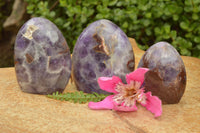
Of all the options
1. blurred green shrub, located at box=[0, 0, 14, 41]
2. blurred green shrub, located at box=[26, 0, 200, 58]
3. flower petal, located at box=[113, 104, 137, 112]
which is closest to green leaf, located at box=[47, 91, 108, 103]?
flower petal, located at box=[113, 104, 137, 112]

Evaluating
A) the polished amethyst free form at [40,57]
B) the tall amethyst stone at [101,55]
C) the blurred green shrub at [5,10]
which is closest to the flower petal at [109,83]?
the tall amethyst stone at [101,55]

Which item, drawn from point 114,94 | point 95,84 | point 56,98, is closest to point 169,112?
point 114,94

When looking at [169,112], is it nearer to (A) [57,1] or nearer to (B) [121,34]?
(B) [121,34]

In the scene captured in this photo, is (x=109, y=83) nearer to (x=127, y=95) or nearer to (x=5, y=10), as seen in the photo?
(x=127, y=95)

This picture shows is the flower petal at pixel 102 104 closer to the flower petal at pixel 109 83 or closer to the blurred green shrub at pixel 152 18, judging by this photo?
the flower petal at pixel 109 83

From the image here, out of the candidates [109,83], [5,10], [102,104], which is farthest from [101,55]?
[5,10]

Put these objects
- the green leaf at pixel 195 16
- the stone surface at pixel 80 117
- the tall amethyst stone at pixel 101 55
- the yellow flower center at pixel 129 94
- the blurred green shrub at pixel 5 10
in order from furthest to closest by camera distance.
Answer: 1. the blurred green shrub at pixel 5 10
2. the green leaf at pixel 195 16
3. the tall amethyst stone at pixel 101 55
4. the yellow flower center at pixel 129 94
5. the stone surface at pixel 80 117

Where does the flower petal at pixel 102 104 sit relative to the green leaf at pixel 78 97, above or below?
below
